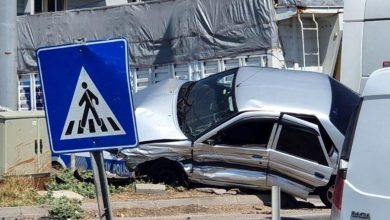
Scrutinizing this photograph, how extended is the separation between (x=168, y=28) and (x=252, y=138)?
33.5 ft

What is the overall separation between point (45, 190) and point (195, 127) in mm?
2463

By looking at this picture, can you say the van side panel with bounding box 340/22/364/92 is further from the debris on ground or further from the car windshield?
the debris on ground

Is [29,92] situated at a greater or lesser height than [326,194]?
lesser

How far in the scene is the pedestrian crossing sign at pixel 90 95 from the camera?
15.6 feet

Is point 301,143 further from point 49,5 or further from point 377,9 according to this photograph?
point 49,5

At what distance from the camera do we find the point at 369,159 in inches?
169

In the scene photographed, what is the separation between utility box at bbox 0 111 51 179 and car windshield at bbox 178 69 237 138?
217cm

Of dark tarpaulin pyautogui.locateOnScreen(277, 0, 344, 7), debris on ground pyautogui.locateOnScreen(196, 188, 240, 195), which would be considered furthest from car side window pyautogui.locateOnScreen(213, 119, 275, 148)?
dark tarpaulin pyautogui.locateOnScreen(277, 0, 344, 7)

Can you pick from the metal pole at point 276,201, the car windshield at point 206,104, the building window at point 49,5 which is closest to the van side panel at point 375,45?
the car windshield at point 206,104

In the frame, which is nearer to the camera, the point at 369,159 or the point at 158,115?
the point at 369,159

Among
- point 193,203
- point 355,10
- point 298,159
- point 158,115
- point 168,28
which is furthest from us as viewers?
point 168,28

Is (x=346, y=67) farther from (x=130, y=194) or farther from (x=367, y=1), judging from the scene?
(x=130, y=194)

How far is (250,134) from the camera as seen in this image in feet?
40.2

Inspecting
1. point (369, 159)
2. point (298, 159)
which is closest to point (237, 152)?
point (298, 159)
